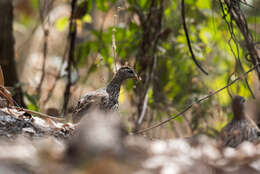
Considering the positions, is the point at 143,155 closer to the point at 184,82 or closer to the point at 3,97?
the point at 3,97

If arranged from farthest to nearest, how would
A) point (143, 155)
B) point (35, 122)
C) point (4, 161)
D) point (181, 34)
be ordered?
point (181, 34), point (35, 122), point (143, 155), point (4, 161)

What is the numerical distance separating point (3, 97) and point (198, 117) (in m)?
3.13

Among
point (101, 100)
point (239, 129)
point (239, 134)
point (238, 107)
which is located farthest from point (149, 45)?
point (239, 134)

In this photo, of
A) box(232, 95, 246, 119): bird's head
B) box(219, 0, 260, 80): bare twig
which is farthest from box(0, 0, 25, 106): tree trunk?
box(219, 0, 260, 80): bare twig

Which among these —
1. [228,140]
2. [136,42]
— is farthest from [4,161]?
[136,42]

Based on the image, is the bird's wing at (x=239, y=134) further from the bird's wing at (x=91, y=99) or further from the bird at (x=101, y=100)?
the bird's wing at (x=91, y=99)

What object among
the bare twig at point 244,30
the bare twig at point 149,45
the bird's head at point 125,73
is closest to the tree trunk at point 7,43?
the bare twig at point 149,45

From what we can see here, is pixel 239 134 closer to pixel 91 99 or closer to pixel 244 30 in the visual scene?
pixel 244 30

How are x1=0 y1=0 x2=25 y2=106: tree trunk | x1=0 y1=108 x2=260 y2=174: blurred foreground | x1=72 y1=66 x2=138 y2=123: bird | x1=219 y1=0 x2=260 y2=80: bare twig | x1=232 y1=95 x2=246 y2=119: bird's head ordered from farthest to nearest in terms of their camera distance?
x1=0 y1=0 x2=25 y2=106: tree trunk < x1=232 y1=95 x2=246 y2=119: bird's head < x1=72 y1=66 x2=138 y2=123: bird < x1=219 y1=0 x2=260 y2=80: bare twig < x1=0 y1=108 x2=260 y2=174: blurred foreground

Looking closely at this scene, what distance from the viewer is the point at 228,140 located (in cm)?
306

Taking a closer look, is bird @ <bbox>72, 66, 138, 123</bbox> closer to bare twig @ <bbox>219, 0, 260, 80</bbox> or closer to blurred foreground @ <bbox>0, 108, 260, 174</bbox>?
bare twig @ <bbox>219, 0, 260, 80</bbox>

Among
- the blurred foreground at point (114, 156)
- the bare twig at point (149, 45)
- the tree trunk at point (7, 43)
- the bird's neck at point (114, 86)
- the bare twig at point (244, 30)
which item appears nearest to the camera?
the blurred foreground at point (114, 156)

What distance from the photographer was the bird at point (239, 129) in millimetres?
3066

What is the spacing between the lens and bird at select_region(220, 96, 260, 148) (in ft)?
10.1
